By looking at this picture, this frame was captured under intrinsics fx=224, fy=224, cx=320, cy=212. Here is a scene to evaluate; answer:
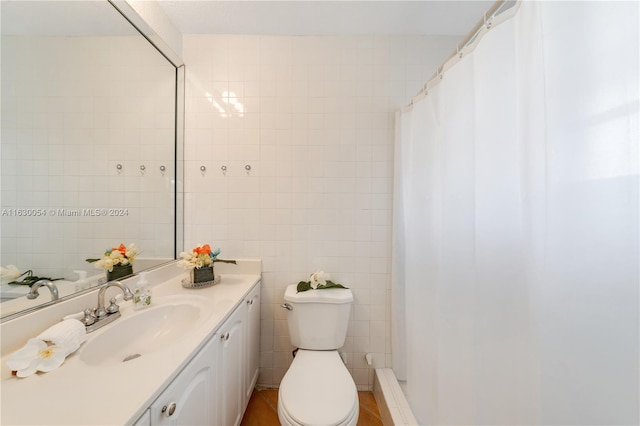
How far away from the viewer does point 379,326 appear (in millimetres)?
1590

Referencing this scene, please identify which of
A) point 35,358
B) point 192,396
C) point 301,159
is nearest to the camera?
point 35,358

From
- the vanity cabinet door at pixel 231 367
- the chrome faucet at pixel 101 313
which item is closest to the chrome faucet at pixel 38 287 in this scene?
the chrome faucet at pixel 101 313

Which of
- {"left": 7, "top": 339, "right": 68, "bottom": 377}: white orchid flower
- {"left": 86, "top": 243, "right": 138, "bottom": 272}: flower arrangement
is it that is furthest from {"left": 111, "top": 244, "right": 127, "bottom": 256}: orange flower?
{"left": 7, "top": 339, "right": 68, "bottom": 377}: white orchid flower

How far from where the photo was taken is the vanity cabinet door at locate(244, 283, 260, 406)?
1.32 meters

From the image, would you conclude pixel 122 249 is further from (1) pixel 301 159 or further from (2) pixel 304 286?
(1) pixel 301 159

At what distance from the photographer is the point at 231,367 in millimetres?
1073

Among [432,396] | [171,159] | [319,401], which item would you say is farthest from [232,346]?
[171,159]

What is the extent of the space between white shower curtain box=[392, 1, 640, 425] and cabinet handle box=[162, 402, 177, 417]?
3.14 feet

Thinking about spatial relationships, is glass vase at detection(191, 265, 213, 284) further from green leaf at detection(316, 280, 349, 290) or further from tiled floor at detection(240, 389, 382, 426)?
tiled floor at detection(240, 389, 382, 426)

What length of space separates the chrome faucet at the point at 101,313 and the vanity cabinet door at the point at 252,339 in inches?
21.8

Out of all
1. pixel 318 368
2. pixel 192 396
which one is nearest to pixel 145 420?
pixel 192 396

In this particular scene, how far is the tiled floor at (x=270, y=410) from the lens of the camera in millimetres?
1331

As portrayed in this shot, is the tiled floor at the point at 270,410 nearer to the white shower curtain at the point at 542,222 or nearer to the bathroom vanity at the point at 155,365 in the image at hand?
the bathroom vanity at the point at 155,365

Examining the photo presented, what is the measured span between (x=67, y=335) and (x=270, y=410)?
47.7 inches
